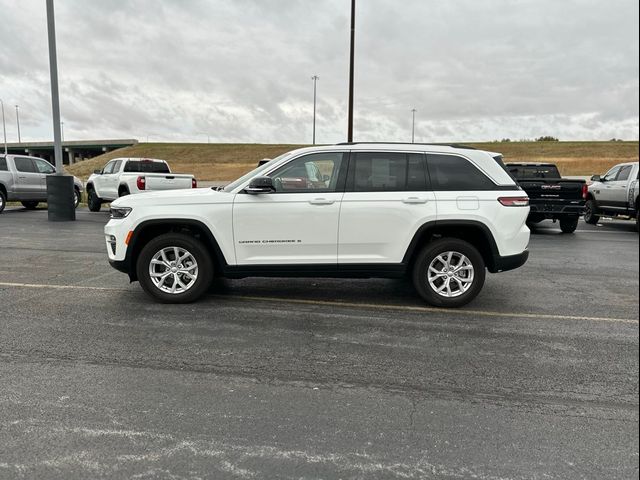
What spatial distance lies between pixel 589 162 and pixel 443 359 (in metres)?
55.0

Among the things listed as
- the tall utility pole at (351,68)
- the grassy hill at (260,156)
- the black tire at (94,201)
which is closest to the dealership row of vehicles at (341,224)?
the black tire at (94,201)

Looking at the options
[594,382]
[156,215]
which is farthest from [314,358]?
[156,215]

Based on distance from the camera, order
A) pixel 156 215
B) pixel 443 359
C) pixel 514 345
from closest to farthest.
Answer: pixel 443 359 < pixel 514 345 < pixel 156 215

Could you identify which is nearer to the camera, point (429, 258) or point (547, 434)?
point (547, 434)

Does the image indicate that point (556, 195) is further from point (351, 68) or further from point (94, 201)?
point (94, 201)

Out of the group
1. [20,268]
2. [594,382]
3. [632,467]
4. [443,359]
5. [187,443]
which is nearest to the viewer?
[632,467]

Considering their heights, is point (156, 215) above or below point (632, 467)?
above

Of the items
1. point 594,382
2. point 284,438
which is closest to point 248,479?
point 284,438

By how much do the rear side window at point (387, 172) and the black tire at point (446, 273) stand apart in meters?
0.71

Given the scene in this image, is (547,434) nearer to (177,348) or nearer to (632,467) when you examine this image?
(632,467)

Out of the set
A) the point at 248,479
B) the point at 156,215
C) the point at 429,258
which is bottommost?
the point at 248,479

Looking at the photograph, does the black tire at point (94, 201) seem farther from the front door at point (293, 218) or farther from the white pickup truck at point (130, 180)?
the front door at point (293, 218)

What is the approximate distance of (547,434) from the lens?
3.12 m

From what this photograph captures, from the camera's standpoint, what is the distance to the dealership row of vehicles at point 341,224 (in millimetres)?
5664
